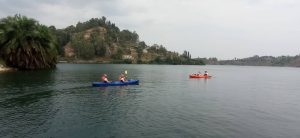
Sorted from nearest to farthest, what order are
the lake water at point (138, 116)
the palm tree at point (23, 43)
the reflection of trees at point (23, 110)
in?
the reflection of trees at point (23, 110) < the lake water at point (138, 116) < the palm tree at point (23, 43)

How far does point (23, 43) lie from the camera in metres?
106

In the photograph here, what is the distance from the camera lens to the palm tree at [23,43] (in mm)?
105606

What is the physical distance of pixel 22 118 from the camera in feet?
109

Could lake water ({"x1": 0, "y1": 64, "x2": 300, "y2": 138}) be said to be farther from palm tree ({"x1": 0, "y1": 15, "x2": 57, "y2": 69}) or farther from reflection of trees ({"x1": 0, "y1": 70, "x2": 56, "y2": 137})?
palm tree ({"x1": 0, "y1": 15, "x2": 57, "y2": 69})

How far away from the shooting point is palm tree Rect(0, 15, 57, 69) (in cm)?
10561

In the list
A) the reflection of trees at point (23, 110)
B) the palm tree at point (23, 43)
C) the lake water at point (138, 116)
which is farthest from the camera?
the palm tree at point (23, 43)

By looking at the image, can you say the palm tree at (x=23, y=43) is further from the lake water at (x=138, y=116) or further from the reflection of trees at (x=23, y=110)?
the lake water at (x=138, y=116)

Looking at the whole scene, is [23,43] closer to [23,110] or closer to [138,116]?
[23,110]

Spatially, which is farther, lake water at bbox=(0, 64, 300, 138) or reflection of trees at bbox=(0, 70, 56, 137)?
lake water at bbox=(0, 64, 300, 138)

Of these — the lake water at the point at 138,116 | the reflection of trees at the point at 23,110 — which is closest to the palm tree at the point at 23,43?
the reflection of trees at the point at 23,110

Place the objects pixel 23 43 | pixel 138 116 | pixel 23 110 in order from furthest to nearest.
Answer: pixel 23 43 < pixel 23 110 < pixel 138 116

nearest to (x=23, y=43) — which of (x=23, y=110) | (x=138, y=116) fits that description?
(x=23, y=110)

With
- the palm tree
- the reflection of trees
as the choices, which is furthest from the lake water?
the palm tree

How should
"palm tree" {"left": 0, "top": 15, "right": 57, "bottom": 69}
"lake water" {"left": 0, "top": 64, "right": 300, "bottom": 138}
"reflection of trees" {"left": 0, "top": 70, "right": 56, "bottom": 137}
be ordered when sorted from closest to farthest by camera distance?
"reflection of trees" {"left": 0, "top": 70, "right": 56, "bottom": 137}, "lake water" {"left": 0, "top": 64, "right": 300, "bottom": 138}, "palm tree" {"left": 0, "top": 15, "right": 57, "bottom": 69}
